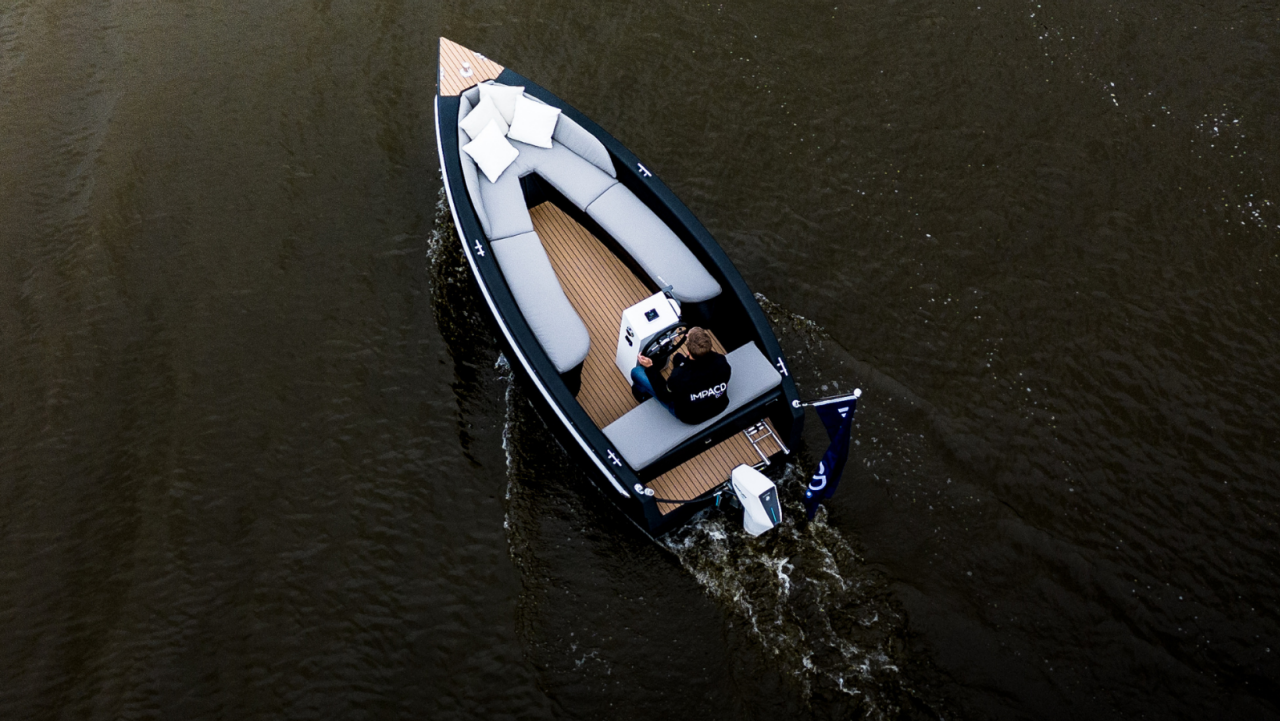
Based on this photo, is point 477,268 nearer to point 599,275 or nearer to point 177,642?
point 599,275

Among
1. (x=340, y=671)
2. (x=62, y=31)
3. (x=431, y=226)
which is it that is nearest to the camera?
(x=340, y=671)

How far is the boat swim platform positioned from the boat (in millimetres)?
14

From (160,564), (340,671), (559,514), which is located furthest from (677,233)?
(160,564)

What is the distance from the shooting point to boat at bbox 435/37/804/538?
7766mm

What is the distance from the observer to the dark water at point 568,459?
764cm

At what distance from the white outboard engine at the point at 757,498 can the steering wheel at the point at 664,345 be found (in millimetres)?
1239

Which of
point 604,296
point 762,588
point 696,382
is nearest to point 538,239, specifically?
point 604,296

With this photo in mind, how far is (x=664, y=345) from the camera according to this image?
786 cm

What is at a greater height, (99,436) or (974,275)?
(974,275)

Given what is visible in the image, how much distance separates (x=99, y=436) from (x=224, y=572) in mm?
2268

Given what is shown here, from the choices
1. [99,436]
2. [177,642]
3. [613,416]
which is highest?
[613,416]

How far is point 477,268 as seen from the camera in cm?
852

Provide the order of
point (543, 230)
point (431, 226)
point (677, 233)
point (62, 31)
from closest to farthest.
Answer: point (677, 233), point (543, 230), point (431, 226), point (62, 31)

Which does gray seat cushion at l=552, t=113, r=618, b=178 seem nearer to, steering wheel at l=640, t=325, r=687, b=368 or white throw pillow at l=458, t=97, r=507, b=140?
white throw pillow at l=458, t=97, r=507, b=140
